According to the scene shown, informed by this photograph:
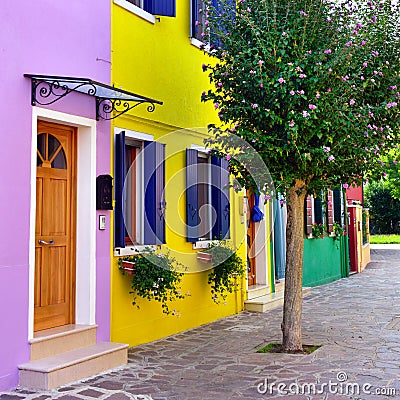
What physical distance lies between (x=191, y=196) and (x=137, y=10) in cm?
277

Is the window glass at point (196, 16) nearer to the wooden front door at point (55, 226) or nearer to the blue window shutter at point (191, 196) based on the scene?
the blue window shutter at point (191, 196)

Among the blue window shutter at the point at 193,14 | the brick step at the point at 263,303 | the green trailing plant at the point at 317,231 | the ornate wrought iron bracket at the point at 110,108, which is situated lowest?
the brick step at the point at 263,303

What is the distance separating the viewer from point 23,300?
18.5 feet

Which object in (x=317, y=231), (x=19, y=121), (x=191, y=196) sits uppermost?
(x=19, y=121)

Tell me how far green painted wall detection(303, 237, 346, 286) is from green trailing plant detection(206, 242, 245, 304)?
4560 millimetres

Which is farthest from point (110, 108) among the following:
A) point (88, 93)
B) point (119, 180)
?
point (119, 180)

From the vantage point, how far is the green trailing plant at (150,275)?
7098mm

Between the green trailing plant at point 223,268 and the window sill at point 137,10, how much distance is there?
11.7 ft

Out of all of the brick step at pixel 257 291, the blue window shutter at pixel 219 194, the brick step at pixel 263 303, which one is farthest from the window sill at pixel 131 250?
the brick step at pixel 257 291

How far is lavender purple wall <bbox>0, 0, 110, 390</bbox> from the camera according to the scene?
17.9 ft

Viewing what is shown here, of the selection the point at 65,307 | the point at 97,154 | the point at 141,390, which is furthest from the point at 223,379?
the point at 97,154

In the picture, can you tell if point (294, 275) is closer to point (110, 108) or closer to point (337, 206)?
point (110, 108)

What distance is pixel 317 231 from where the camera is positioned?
14156 millimetres

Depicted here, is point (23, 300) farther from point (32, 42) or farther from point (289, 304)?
point (289, 304)
